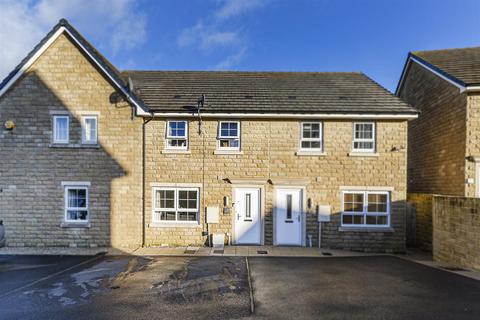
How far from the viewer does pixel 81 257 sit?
9258mm

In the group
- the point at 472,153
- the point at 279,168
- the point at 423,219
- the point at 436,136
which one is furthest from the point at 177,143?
the point at 436,136

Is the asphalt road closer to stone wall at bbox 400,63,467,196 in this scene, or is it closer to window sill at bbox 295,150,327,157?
window sill at bbox 295,150,327,157

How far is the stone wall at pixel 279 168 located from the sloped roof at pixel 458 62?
3.78 metres

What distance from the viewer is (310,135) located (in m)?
10.9

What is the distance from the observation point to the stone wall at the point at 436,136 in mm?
10820

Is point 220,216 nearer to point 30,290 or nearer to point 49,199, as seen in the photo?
point 30,290

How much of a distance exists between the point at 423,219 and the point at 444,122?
4.95 m

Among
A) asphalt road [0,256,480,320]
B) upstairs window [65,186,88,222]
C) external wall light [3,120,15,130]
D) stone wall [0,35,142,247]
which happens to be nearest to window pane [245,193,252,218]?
asphalt road [0,256,480,320]

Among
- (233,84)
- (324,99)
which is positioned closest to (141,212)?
(233,84)

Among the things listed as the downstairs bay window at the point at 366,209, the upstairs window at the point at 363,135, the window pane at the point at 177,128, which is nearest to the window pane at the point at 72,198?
the window pane at the point at 177,128

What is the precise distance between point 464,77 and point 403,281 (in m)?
10.1

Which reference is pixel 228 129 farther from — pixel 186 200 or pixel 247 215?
pixel 247 215

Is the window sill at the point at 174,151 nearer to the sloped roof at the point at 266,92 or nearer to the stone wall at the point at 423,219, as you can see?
the sloped roof at the point at 266,92

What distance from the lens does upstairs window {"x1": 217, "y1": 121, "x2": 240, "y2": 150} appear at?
10.9 m
